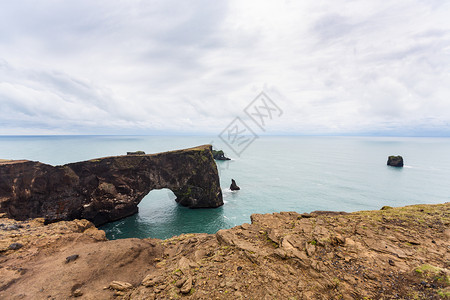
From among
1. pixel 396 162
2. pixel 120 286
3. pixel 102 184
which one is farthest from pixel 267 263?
pixel 396 162

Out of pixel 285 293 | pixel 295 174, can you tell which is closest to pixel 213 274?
pixel 285 293

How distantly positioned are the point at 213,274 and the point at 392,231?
11264 mm

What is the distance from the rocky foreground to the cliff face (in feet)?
62.7

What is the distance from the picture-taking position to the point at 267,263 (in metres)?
8.68

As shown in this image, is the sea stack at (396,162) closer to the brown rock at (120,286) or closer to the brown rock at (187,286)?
the brown rock at (187,286)

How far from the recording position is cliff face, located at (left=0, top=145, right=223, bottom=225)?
28297 millimetres

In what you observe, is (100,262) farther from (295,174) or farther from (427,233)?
(295,174)

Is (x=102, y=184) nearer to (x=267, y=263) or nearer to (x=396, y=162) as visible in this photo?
(x=267, y=263)

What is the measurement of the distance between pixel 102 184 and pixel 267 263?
127 ft

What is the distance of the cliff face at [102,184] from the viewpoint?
28297 millimetres

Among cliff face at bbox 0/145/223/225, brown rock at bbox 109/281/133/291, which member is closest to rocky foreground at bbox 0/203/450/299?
brown rock at bbox 109/281/133/291

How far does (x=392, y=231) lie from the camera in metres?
10.7

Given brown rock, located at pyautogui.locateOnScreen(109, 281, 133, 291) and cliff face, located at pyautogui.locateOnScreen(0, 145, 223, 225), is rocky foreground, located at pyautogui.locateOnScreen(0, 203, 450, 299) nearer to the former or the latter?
brown rock, located at pyautogui.locateOnScreen(109, 281, 133, 291)

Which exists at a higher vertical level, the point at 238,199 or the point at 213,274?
the point at 213,274
